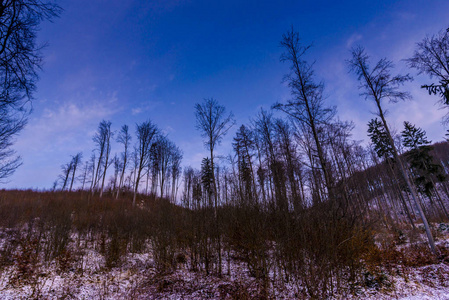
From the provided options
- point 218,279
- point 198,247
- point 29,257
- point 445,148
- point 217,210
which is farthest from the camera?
point 445,148

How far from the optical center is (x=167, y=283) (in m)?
6.63

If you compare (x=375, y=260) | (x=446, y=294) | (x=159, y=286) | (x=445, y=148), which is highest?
(x=445, y=148)

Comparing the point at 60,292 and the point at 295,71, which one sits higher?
the point at 295,71

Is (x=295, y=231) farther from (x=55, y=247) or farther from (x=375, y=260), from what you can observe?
(x=55, y=247)

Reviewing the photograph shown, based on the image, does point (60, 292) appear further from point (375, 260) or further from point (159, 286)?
point (375, 260)

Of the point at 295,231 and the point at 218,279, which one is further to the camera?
the point at 218,279

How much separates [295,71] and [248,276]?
1010 cm

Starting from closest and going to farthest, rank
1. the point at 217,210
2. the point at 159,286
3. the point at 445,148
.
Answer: the point at 159,286, the point at 217,210, the point at 445,148

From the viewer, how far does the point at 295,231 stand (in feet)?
19.1

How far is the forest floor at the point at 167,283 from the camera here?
542 centimetres

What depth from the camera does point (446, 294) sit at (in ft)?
17.6

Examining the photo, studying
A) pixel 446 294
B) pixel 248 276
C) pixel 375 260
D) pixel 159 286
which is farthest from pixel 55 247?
pixel 446 294

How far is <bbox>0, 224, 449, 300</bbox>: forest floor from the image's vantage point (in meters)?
5.42

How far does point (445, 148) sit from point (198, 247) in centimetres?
8590
